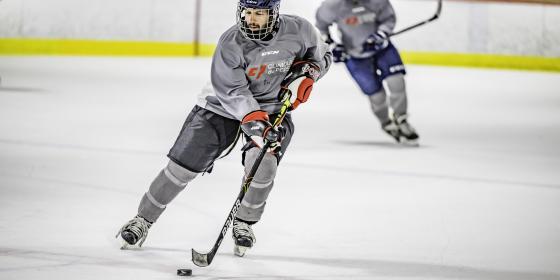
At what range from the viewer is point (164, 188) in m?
4.31

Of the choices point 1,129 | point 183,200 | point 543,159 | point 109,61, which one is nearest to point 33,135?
point 1,129

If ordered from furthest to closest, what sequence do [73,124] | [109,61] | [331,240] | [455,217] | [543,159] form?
[109,61]
[73,124]
[543,159]
[455,217]
[331,240]

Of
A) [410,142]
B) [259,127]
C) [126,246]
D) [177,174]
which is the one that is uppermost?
[259,127]

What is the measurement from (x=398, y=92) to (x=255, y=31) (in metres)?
4.07

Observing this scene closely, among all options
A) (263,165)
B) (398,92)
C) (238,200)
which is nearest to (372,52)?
(398,92)

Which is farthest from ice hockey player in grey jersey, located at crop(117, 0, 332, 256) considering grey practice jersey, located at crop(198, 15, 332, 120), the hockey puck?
the hockey puck

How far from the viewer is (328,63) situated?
14.8 ft

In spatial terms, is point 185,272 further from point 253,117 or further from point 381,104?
point 381,104

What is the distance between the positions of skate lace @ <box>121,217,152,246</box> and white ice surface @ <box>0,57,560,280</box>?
75 millimetres

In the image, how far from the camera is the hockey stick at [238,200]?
13.2 feet

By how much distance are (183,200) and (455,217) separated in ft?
4.06

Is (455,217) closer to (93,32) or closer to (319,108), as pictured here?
(319,108)

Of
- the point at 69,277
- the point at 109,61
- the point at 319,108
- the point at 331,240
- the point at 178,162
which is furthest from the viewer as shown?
the point at 109,61

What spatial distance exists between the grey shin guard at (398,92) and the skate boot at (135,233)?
13.0 feet
